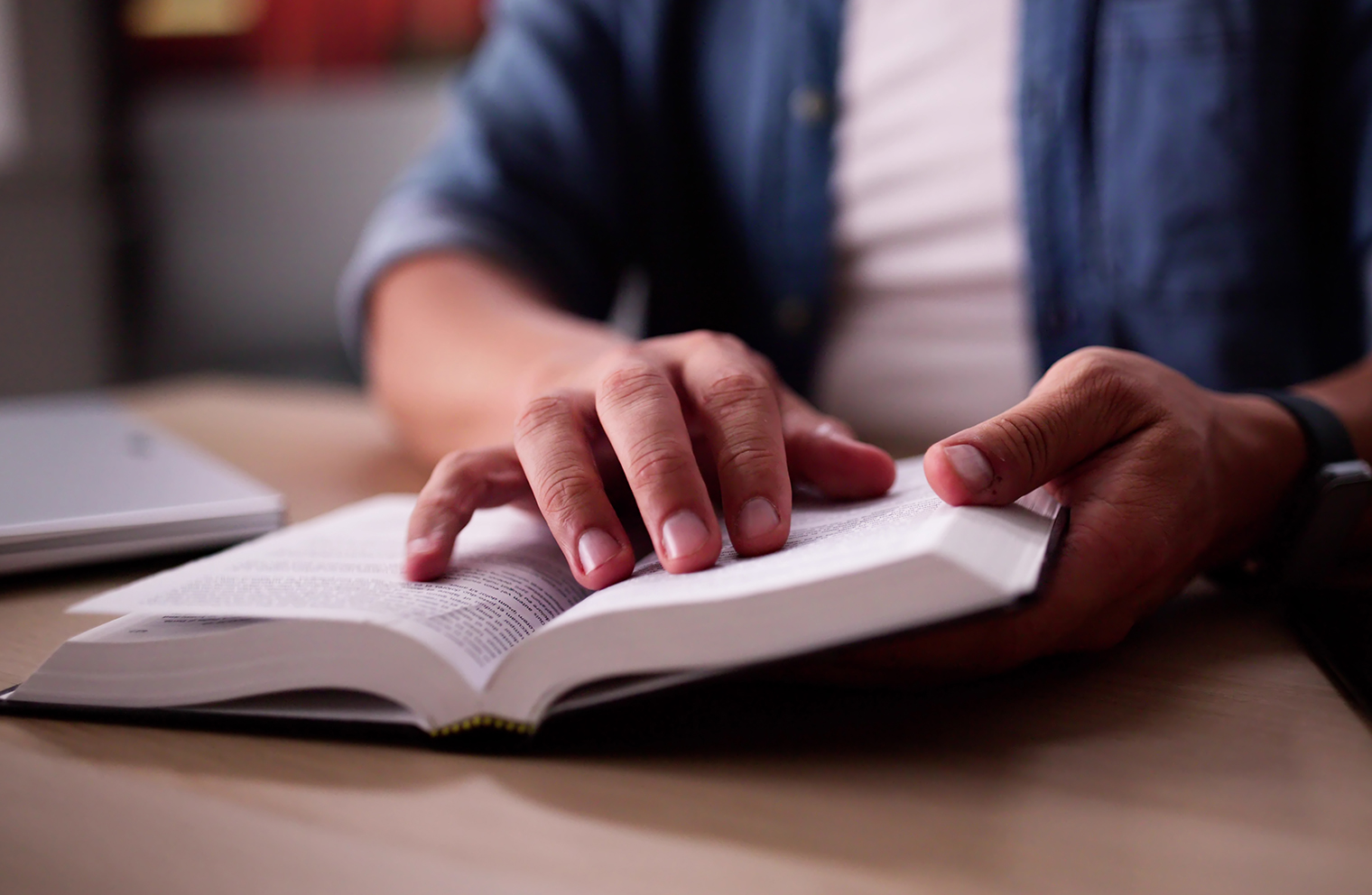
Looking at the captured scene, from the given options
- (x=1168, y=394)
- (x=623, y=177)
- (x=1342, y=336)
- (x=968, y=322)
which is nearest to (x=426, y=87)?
(x=623, y=177)

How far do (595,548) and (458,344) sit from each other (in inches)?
16.3

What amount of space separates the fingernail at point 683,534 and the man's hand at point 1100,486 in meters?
0.07

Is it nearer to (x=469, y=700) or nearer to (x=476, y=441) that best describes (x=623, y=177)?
(x=476, y=441)

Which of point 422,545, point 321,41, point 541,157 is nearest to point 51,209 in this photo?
point 321,41

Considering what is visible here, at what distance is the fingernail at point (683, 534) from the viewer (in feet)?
1.25

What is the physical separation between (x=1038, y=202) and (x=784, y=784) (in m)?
0.66

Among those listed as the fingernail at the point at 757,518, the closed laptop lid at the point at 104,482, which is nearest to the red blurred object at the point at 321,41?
the closed laptop lid at the point at 104,482

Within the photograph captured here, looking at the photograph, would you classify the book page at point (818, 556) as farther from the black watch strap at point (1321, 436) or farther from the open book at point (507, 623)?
the black watch strap at point (1321, 436)

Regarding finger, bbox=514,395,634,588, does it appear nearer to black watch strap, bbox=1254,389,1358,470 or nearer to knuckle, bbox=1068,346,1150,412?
knuckle, bbox=1068,346,1150,412

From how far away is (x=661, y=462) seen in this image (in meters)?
0.41

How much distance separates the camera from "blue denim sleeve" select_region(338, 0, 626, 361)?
3.15 feet

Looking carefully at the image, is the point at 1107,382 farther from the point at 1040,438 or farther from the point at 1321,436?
the point at 1321,436

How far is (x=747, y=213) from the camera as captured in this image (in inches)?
39.6

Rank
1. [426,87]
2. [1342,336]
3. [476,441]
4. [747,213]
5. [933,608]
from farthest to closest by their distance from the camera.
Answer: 1. [426,87]
2. [747,213]
3. [1342,336]
4. [476,441]
5. [933,608]
